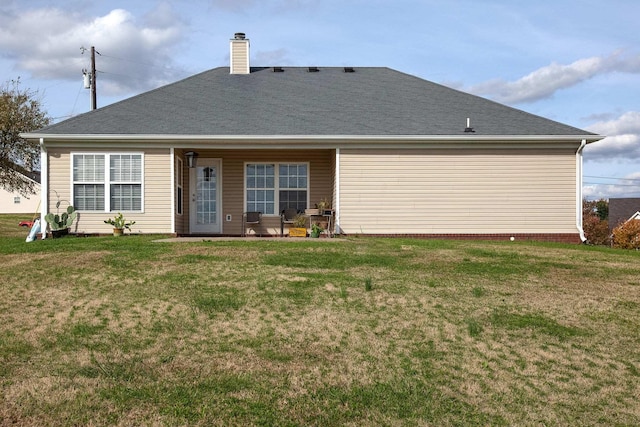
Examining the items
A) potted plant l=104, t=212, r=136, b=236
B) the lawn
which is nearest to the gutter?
potted plant l=104, t=212, r=136, b=236

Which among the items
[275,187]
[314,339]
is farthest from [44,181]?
→ [314,339]

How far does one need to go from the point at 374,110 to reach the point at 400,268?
756 cm

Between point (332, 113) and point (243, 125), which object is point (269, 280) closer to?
point (243, 125)

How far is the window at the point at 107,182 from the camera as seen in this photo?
51.9 ft

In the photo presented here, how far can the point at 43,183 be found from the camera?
15680 millimetres

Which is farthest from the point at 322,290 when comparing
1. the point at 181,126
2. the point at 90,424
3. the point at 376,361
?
the point at 181,126

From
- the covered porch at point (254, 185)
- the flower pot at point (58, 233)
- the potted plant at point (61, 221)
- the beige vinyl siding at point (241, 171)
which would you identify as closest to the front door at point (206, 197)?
the covered porch at point (254, 185)

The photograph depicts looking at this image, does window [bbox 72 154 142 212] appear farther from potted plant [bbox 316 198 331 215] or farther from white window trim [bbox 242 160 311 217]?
potted plant [bbox 316 198 331 215]

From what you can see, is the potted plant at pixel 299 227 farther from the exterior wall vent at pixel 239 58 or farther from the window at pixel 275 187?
the exterior wall vent at pixel 239 58

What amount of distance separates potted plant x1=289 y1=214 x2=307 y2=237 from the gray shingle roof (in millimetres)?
2305

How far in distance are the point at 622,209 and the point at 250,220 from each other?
37715mm

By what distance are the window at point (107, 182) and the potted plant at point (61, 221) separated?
38cm

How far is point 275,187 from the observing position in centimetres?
1755

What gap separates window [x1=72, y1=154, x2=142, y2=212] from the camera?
15812mm
